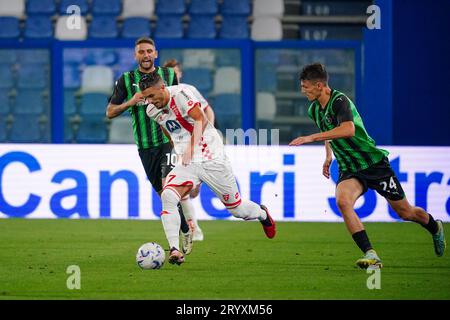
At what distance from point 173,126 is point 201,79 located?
24.3 feet

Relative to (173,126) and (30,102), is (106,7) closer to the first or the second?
(30,102)

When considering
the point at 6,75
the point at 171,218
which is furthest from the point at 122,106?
the point at 6,75

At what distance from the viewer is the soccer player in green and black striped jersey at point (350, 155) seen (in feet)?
30.9

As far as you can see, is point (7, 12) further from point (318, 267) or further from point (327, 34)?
point (318, 267)

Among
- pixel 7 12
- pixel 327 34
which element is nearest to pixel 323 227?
pixel 327 34

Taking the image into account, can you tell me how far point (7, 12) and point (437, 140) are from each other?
8.54m

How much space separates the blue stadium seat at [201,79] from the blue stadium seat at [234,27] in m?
2.57

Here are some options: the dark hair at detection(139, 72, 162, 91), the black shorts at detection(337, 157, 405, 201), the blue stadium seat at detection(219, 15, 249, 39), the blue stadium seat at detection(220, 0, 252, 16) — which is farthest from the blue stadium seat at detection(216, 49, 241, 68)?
the dark hair at detection(139, 72, 162, 91)

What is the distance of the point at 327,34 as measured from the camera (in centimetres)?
2028

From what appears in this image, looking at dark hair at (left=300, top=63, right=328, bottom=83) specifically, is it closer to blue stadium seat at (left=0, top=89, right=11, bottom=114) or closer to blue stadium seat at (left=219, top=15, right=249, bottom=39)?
blue stadium seat at (left=0, top=89, right=11, bottom=114)

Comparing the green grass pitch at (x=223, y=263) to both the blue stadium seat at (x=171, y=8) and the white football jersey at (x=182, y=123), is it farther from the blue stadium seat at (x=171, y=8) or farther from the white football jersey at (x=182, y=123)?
the blue stadium seat at (x=171, y=8)

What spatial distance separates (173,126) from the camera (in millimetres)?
9773

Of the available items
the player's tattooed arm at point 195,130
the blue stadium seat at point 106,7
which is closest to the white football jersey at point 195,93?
the player's tattooed arm at point 195,130
